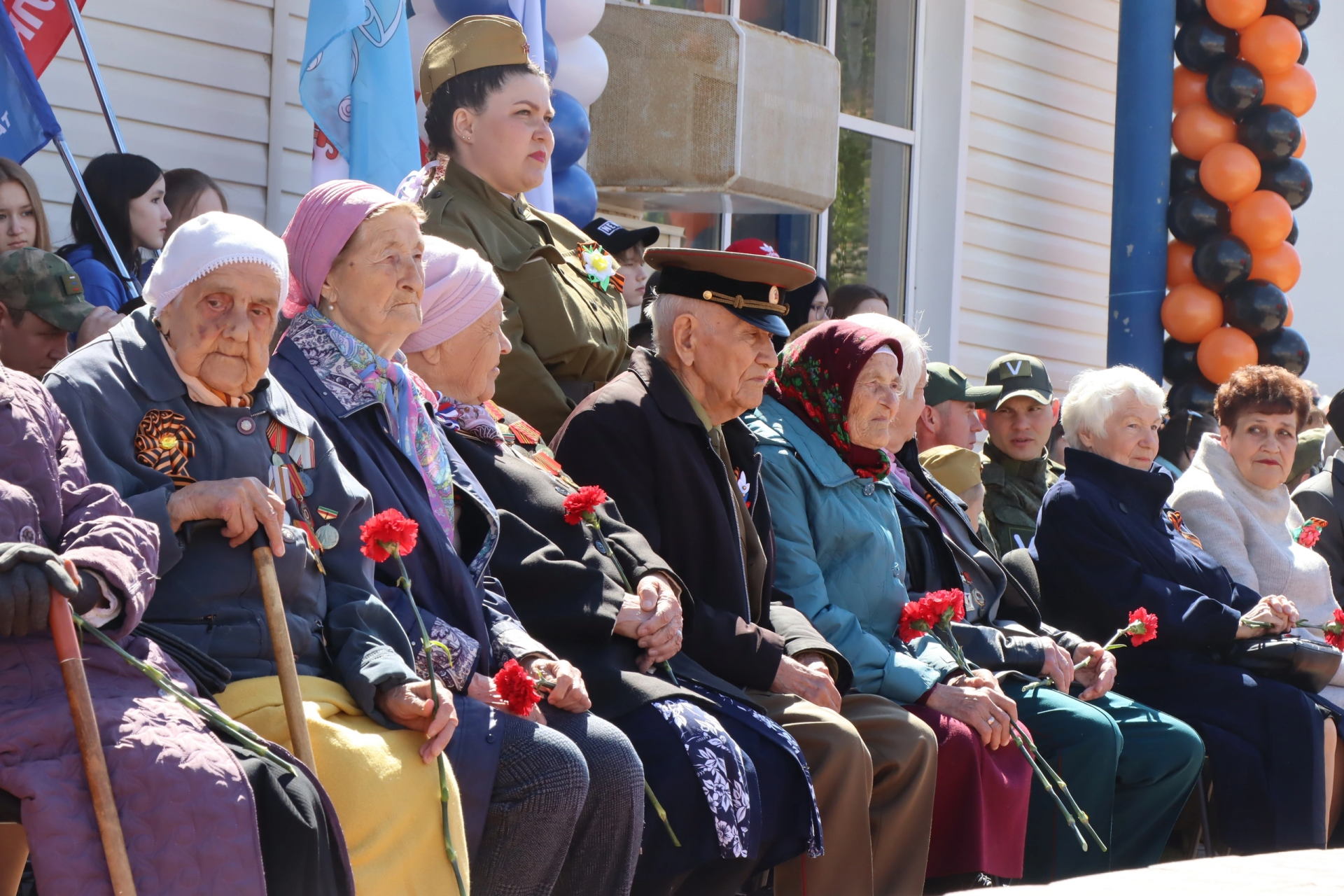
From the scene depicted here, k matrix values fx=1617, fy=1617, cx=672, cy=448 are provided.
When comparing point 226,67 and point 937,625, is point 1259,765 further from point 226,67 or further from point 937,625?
point 226,67

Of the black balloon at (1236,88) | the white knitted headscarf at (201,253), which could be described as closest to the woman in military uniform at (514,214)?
the white knitted headscarf at (201,253)

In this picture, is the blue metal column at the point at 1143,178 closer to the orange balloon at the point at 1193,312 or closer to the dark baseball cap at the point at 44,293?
the orange balloon at the point at 1193,312

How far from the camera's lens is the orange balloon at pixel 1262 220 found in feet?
31.1

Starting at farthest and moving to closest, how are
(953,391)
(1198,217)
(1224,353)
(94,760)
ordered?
1. (1198,217)
2. (1224,353)
3. (953,391)
4. (94,760)

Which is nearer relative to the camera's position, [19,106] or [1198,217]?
[19,106]

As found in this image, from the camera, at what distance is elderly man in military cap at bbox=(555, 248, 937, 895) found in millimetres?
3812

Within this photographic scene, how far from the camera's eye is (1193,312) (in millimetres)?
9445

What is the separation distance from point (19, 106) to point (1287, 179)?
7457mm

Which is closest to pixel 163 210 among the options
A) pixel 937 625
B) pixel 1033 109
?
pixel 937 625

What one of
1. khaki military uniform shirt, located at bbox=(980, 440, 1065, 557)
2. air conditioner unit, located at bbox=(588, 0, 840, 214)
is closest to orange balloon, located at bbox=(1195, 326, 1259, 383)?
air conditioner unit, located at bbox=(588, 0, 840, 214)

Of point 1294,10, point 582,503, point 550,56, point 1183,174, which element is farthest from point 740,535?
point 1294,10

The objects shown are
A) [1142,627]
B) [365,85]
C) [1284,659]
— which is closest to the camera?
[1142,627]

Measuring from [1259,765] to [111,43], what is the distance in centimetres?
460

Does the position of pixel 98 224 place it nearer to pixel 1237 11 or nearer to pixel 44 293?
pixel 44 293
